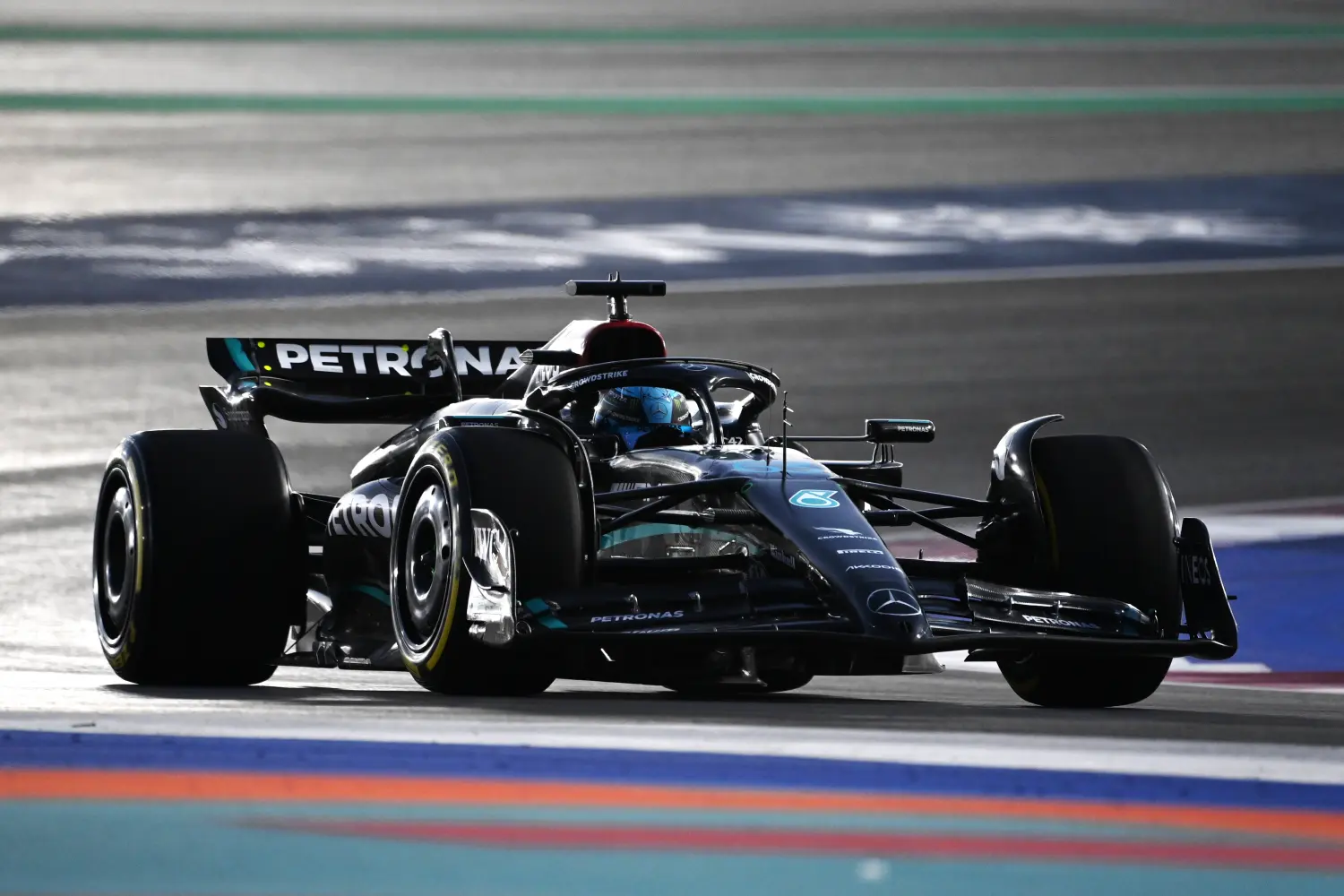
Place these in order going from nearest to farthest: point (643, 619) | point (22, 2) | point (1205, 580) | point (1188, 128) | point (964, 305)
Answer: point (643, 619) < point (1205, 580) < point (964, 305) < point (1188, 128) < point (22, 2)

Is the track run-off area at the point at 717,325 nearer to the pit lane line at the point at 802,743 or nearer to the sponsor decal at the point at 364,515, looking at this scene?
the pit lane line at the point at 802,743

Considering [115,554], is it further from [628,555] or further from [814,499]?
[814,499]

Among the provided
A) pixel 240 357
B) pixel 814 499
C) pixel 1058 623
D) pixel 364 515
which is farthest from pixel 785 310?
pixel 814 499

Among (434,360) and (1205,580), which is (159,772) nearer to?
(1205,580)

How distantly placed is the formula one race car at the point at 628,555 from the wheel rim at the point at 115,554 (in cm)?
1

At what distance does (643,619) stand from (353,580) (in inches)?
85.2

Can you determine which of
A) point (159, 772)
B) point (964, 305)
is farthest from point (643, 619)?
point (964, 305)

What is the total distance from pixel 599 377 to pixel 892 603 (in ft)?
6.84

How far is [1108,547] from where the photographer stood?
8.07 m

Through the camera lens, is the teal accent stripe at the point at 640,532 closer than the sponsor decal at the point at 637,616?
No

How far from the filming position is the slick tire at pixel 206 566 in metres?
8.45

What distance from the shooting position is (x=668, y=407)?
28.7ft

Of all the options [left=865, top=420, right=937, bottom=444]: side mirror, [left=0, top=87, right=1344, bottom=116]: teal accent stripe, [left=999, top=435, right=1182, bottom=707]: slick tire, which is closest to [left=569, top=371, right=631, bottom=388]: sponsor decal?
[left=865, top=420, right=937, bottom=444]: side mirror

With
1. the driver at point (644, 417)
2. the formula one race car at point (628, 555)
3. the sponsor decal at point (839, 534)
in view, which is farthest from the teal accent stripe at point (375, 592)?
the sponsor decal at point (839, 534)
